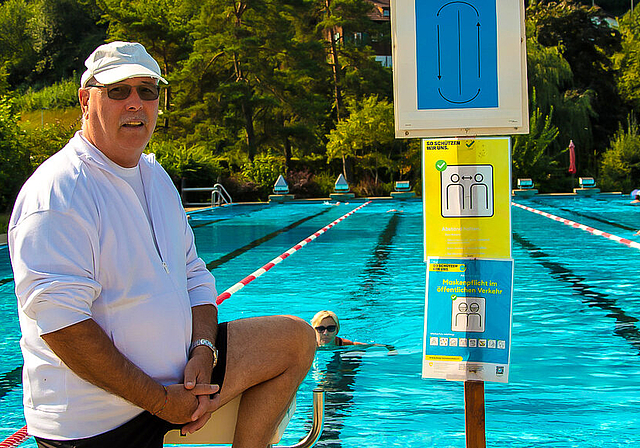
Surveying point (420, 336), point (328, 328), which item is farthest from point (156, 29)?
point (328, 328)

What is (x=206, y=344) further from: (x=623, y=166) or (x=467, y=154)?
(x=623, y=166)

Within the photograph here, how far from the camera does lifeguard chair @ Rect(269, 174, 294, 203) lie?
24.5 m

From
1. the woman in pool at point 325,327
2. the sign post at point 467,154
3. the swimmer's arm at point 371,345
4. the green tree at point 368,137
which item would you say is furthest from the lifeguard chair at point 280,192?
the sign post at point 467,154

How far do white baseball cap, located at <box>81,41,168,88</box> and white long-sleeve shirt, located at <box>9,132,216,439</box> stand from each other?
0.62ft

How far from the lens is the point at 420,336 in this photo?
5.65 m

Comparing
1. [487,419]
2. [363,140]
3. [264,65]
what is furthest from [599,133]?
[487,419]

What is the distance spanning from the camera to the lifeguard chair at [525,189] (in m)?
24.8

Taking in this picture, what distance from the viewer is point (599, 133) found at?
31.5 metres

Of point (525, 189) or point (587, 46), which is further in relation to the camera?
point (587, 46)

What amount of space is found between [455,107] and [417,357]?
2.68 metres

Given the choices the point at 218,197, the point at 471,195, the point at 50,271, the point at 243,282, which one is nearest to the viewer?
the point at 50,271

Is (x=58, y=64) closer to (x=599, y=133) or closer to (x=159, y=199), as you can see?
(x=599, y=133)

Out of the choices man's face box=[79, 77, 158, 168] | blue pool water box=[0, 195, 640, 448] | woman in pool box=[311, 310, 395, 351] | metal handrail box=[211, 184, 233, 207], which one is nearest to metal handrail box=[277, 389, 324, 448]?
blue pool water box=[0, 195, 640, 448]

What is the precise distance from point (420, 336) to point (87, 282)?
12.9ft
